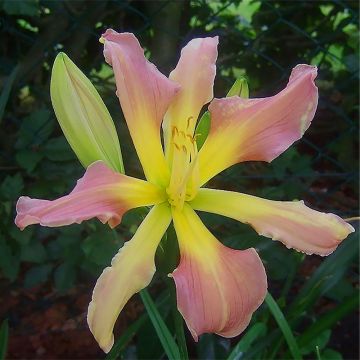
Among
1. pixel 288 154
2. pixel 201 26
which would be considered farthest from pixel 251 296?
pixel 201 26

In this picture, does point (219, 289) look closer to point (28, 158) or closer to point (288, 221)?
point (288, 221)

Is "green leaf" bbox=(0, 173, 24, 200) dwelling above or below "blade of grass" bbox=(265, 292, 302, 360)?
above

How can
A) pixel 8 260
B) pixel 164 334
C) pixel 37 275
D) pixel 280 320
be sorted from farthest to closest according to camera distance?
1. pixel 37 275
2. pixel 8 260
3. pixel 280 320
4. pixel 164 334

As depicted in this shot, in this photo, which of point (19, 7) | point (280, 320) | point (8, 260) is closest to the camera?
point (280, 320)

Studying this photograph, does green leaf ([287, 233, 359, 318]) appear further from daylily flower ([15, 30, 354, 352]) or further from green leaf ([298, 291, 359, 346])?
daylily flower ([15, 30, 354, 352])

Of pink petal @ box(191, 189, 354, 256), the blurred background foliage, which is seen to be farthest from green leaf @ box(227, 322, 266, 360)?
pink petal @ box(191, 189, 354, 256)

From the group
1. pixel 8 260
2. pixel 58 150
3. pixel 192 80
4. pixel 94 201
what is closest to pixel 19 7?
pixel 58 150

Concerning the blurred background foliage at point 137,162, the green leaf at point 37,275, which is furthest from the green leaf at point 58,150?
the green leaf at point 37,275
